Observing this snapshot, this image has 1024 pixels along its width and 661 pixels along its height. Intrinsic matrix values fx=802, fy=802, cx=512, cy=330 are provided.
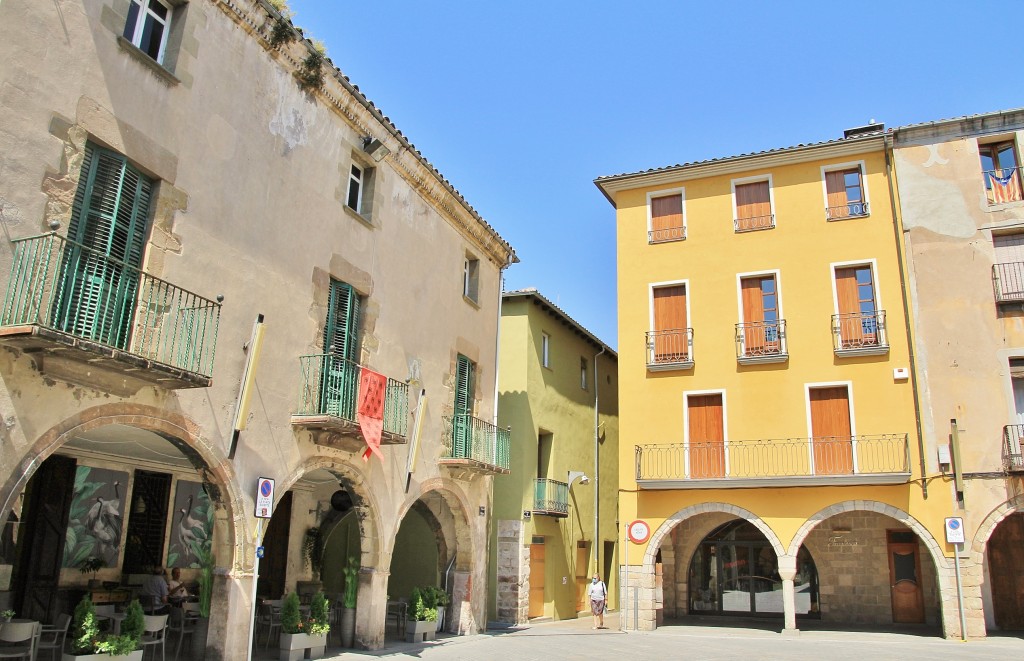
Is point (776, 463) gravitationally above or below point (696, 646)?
above

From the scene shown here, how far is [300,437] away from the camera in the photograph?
1319 cm

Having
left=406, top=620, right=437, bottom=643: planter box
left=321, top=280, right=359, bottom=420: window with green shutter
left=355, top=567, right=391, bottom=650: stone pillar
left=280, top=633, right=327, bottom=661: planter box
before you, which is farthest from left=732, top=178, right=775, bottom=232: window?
left=280, top=633, right=327, bottom=661: planter box

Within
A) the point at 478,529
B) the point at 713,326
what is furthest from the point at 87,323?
the point at 713,326

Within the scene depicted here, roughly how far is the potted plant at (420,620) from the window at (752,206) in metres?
12.7

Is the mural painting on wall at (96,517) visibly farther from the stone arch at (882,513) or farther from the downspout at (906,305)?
the downspout at (906,305)

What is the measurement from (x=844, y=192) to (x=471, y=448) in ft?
39.4

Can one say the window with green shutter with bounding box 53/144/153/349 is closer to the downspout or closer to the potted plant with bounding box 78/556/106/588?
the potted plant with bounding box 78/556/106/588

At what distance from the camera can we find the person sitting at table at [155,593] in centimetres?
1359

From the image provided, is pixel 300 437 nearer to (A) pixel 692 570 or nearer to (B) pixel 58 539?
(B) pixel 58 539

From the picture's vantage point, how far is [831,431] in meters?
19.9

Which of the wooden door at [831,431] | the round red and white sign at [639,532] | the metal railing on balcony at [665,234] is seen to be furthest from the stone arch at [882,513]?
the metal railing on balcony at [665,234]

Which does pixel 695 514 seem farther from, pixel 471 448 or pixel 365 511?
pixel 365 511

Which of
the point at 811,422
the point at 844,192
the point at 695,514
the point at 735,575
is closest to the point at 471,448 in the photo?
the point at 695,514

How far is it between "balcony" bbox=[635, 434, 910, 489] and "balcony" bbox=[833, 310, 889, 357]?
2.12 metres
